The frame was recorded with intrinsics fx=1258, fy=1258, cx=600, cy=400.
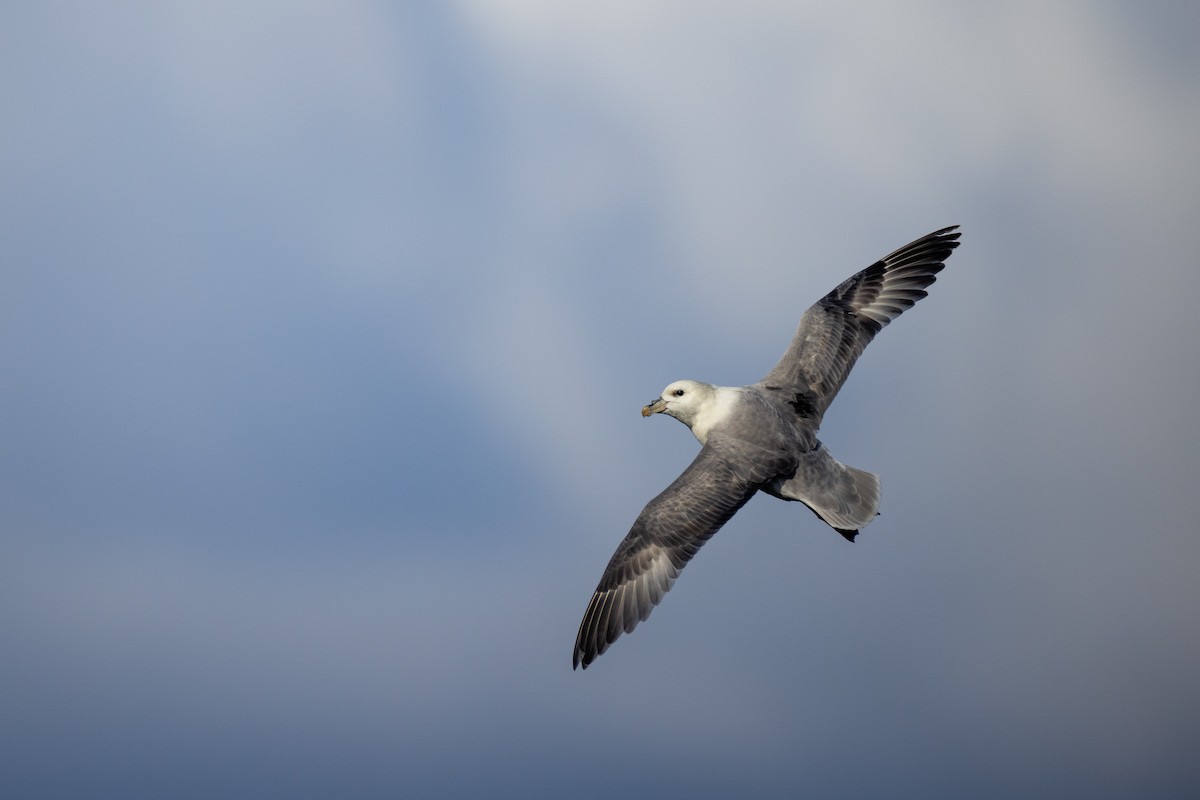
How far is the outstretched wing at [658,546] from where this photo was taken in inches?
638

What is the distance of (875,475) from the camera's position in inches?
687

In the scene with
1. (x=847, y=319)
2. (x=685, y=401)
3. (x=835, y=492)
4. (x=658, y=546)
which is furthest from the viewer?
(x=847, y=319)

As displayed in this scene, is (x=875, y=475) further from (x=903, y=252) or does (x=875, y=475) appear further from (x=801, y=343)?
(x=903, y=252)

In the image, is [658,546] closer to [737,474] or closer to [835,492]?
[737,474]

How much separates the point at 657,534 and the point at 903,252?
21.9ft

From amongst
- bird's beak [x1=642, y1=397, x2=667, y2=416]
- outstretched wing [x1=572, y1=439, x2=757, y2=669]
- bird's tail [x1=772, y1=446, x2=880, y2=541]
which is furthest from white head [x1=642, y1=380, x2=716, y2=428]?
bird's tail [x1=772, y1=446, x2=880, y2=541]

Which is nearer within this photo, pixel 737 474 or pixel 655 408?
pixel 737 474

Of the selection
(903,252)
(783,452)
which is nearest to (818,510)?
(783,452)

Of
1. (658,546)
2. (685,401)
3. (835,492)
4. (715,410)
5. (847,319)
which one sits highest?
(847,319)

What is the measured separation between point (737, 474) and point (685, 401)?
1561 mm

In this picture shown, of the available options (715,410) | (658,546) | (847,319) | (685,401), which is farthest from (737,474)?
(847,319)

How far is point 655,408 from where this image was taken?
58.9 feet

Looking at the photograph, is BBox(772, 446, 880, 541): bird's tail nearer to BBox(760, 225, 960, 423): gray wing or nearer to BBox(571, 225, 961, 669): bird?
BBox(571, 225, 961, 669): bird

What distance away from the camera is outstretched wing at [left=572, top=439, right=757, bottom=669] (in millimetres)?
16203
